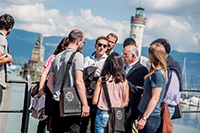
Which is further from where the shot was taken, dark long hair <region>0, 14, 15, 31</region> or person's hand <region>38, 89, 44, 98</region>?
person's hand <region>38, 89, 44, 98</region>

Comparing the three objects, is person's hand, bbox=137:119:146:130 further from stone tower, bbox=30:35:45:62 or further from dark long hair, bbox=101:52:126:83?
stone tower, bbox=30:35:45:62

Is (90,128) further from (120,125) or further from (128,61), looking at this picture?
(128,61)

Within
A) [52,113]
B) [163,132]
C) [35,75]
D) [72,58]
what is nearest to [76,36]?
[72,58]

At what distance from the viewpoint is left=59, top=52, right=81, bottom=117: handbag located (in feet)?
11.6

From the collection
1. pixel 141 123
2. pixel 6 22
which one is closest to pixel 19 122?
pixel 6 22

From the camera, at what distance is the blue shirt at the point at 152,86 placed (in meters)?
3.55

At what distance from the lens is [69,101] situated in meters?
3.56

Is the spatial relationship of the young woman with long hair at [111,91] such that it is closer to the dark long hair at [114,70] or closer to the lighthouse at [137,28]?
the dark long hair at [114,70]

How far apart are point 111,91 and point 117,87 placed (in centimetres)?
10

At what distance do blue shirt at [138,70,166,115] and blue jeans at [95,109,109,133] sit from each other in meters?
0.48

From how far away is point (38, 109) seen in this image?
4023 millimetres

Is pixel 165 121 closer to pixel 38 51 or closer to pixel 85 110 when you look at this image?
pixel 85 110

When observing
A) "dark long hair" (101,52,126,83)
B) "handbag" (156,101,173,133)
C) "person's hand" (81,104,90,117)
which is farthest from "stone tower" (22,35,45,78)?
"handbag" (156,101,173,133)

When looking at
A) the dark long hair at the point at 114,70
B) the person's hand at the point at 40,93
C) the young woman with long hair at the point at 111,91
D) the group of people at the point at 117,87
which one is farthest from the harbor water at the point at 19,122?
the dark long hair at the point at 114,70
